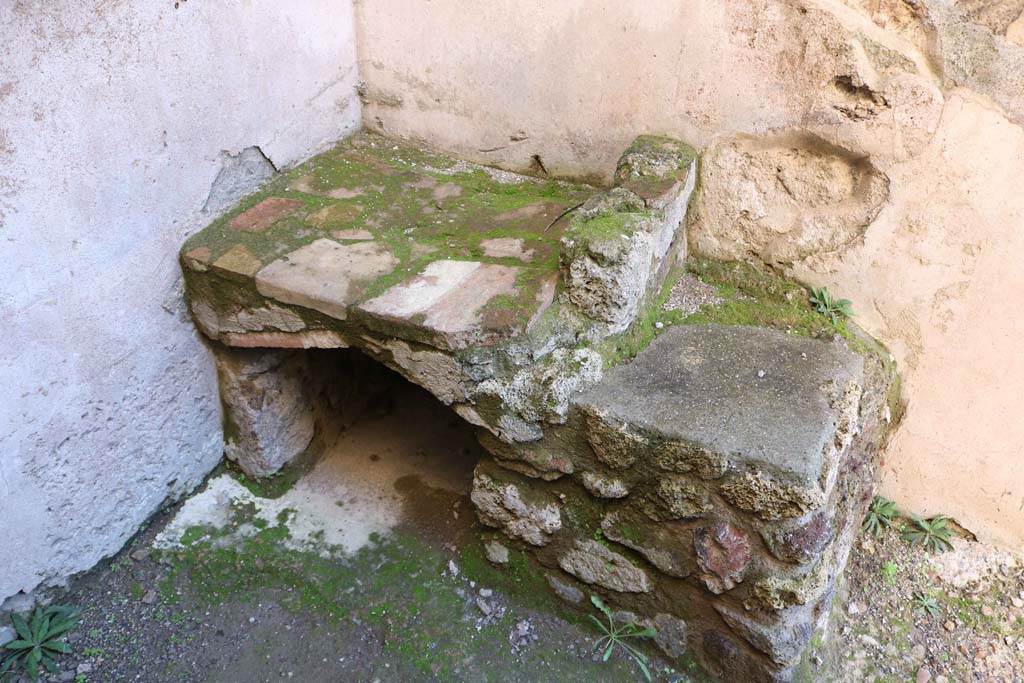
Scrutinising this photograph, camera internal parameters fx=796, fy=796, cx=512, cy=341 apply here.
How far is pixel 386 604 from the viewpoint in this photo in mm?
2564

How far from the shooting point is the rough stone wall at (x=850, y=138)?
2275 mm

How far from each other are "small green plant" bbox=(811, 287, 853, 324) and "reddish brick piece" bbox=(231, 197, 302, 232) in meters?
1.79

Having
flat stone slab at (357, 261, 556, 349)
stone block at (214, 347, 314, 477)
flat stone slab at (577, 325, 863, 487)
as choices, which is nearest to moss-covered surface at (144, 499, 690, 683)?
stone block at (214, 347, 314, 477)

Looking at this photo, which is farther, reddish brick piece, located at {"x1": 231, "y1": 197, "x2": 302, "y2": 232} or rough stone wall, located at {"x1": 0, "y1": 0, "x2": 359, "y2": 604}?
reddish brick piece, located at {"x1": 231, "y1": 197, "x2": 302, "y2": 232}

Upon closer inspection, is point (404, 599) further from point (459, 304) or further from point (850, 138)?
point (850, 138)

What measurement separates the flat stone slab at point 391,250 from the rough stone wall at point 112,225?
0.16 metres

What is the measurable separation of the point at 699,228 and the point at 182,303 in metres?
1.75

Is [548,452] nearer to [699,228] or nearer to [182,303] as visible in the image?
[699,228]

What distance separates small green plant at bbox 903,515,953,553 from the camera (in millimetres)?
2793

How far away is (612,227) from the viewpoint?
2.22m

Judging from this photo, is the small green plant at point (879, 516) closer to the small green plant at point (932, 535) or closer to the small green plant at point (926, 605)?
the small green plant at point (932, 535)

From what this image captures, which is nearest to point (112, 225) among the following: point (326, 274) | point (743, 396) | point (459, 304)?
point (326, 274)

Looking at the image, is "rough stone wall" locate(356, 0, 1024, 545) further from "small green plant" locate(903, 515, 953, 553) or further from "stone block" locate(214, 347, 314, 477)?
"stone block" locate(214, 347, 314, 477)

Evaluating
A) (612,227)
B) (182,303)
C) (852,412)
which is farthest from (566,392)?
(182,303)
